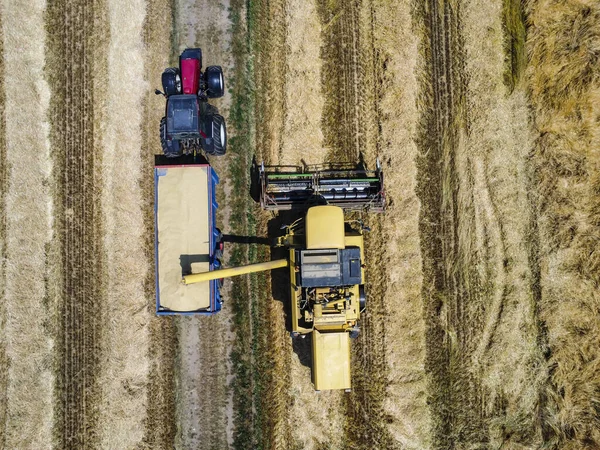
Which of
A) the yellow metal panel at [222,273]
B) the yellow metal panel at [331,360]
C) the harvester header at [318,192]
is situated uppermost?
the harvester header at [318,192]

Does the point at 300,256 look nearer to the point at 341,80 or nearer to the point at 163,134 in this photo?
the point at 163,134

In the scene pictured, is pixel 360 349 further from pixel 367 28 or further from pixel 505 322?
pixel 367 28

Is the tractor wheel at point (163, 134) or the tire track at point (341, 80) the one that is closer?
the tractor wheel at point (163, 134)

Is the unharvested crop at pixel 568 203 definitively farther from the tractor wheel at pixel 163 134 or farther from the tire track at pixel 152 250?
the tire track at pixel 152 250

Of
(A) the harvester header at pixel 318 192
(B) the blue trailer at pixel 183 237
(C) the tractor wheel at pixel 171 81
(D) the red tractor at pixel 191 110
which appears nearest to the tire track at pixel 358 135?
(A) the harvester header at pixel 318 192

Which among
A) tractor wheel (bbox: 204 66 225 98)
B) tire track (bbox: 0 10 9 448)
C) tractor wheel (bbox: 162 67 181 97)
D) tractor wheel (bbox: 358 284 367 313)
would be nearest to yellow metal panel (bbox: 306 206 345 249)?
tractor wheel (bbox: 358 284 367 313)

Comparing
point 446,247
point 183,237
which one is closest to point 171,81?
point 183,237
